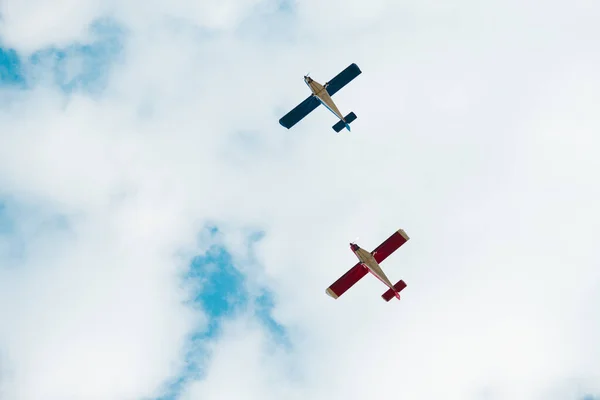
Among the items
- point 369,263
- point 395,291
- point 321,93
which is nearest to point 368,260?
point 369,263

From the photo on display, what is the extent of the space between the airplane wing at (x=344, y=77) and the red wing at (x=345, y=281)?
21785mm

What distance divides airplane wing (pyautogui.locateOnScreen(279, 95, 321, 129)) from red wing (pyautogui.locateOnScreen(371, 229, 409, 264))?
19079 millimetres

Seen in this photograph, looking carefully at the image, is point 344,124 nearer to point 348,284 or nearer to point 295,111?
point 295,111

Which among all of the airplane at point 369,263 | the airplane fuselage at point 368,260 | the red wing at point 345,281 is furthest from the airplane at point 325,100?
the red wing at point 345,281

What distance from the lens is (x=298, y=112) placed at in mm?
62500

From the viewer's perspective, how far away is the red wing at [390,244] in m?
54.4

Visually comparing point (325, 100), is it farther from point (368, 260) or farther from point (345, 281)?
point (345, 281)

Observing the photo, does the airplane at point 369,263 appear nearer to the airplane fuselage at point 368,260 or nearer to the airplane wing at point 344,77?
the airplane fuselage at point 368,260

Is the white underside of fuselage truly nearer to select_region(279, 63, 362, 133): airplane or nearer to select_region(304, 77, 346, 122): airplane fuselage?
select_region(279, 63, 362, 133): airplane

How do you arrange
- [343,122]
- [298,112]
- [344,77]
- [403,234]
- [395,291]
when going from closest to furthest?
[403,234]
[395,291]
[344,77]
[298,112]
[343,122]

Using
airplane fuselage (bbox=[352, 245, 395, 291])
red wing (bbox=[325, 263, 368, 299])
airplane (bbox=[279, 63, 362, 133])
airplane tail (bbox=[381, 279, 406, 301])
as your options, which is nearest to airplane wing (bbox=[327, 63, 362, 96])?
airplane (bbox=[279, 63, 362, 133])

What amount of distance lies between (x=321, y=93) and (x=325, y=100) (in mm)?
1094

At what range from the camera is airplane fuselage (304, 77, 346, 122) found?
59.7m

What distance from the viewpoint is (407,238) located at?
5450 cm
